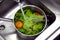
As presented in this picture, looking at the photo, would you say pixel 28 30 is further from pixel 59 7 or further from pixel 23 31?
pixel 59 7

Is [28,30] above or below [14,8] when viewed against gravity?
below

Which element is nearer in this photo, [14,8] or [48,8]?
[48,8]

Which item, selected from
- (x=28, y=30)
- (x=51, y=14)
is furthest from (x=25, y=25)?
(x=51, y=14)

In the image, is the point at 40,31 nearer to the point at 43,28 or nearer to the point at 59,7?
the point at 43,28

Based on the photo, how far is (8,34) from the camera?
101 centimetres

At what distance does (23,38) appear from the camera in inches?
38.4

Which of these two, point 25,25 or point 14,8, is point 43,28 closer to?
point 25,25

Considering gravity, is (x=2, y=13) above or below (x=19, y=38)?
above

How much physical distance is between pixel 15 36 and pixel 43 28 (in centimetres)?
17

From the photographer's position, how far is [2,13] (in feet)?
3.40

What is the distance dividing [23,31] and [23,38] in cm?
6

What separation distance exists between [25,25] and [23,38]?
71mm

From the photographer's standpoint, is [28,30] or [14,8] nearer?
[28,30]

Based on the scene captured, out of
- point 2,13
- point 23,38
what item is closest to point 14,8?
point 2,13
